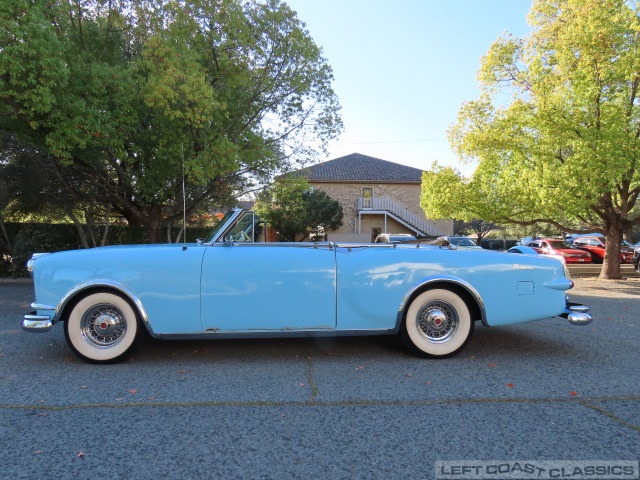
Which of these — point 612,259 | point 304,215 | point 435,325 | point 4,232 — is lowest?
point 435,325

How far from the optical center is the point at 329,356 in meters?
4.44

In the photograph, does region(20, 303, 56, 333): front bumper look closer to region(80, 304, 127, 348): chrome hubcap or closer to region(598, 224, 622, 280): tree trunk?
region(80, 304, 127, 348): chrome hubcap

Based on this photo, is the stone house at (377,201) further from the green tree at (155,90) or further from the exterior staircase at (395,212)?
the green tree at (155,90)

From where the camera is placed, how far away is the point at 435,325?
14.2ft

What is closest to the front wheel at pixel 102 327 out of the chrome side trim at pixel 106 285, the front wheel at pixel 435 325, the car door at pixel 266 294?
the chrome side trim at pixel 106 285

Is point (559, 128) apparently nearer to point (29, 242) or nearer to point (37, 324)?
point (37, 324)

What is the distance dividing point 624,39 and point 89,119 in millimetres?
13853

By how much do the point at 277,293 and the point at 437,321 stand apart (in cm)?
170

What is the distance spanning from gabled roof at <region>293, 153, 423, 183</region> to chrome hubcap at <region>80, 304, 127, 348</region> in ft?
81.4

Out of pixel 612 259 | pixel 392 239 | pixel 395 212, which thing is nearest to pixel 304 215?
pixel 395 212

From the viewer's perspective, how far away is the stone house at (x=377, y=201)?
2880 cm

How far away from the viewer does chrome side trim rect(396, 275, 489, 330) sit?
4215 mm

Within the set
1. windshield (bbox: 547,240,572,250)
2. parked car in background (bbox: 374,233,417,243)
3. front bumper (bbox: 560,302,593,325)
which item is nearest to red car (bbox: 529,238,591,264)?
windshield (bbox: 547,240,572,250)

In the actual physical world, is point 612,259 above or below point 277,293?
below
